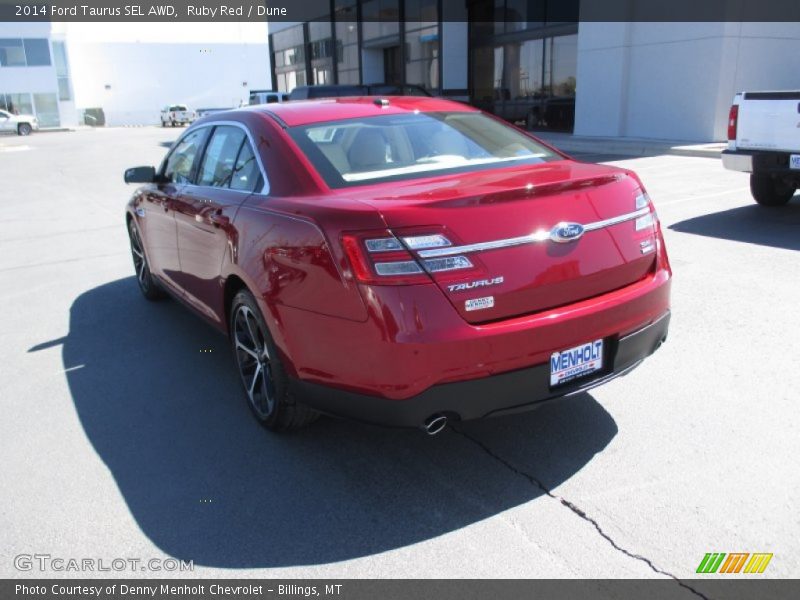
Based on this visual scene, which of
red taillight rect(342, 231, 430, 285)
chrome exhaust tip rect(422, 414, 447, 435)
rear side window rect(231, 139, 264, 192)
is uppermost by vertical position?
rear side window rect(231, 139, 264, 192)

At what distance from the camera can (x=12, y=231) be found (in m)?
10.3

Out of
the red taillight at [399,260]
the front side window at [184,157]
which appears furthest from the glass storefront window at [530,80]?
the red taillight at [399,260]

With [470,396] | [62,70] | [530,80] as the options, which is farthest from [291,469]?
[62,70]

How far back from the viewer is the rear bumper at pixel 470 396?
2.80 metres

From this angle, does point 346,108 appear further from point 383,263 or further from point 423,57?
point 423,57

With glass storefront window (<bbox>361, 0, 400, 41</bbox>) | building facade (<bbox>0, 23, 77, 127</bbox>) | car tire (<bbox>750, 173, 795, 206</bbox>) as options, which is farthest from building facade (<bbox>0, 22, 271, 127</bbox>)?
car tire (<bbox>750, 173, 795, 206</bbox>)

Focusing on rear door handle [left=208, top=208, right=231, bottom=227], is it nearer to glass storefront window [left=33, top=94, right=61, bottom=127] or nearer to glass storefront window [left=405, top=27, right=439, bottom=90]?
glass storefront window [left=405, top=27, right=439, bottom=90]

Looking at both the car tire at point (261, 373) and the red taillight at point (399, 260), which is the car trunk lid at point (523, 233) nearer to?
the red taillight at point (399, 260)

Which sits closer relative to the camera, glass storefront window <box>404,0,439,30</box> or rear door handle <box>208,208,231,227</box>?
rear door handle <box>208,208,231,227</box>

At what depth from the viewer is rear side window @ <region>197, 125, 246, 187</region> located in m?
4.15

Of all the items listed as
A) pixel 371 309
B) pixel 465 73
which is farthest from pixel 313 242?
pixel 465 73

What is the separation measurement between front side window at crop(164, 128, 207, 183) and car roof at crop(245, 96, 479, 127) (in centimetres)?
75

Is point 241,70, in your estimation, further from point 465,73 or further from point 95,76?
point 465,73
